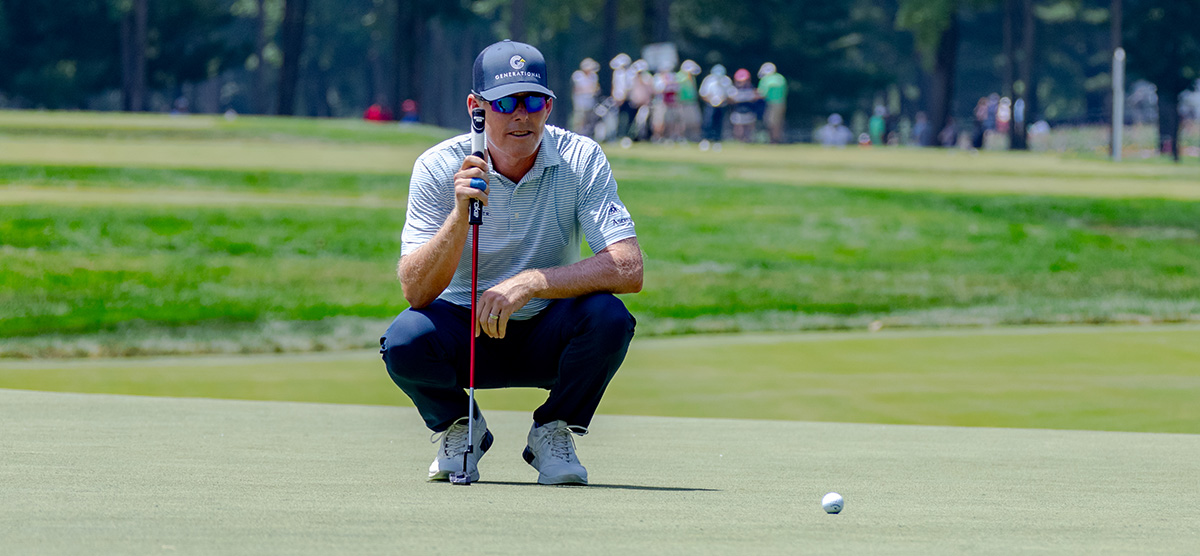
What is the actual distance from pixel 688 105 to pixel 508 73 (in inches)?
1353

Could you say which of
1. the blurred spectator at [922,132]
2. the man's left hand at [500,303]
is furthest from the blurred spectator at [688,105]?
the man's left hand at [500,303]

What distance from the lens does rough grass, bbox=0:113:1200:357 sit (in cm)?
1498

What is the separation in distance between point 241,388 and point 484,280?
478 cm

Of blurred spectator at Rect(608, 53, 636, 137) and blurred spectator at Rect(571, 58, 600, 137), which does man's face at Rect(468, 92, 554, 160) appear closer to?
blurred spectator at Rect(571, 58, 600, 137)

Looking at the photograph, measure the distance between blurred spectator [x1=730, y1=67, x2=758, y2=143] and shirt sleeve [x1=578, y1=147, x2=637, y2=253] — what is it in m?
36.2

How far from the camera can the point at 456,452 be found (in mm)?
5641

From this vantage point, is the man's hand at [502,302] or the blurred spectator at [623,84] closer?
the man's hand at [502,302]

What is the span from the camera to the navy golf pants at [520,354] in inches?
216

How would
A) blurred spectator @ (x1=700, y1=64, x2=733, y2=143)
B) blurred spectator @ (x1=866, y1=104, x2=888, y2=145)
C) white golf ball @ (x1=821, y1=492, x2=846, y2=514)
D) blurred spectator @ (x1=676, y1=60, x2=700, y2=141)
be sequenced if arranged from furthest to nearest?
blurred spectator @ (x1=866, y1=104, x2=888, y2=145), blurred spectator @ (x1=700, y1=64, x2=733, y2=143), blurred spectator @ (x1=676, y1=60, x2=700, y2=141), white golf ball @ (x1=821, y1=492, x2=846, y2=514)

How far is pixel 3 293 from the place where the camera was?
49.6ft

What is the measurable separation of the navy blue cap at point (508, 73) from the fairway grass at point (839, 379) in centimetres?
395

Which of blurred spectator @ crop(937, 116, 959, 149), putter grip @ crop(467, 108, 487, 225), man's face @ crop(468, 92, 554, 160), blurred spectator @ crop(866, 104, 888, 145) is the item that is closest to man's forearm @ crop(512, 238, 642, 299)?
putter grip @ crop(467, 108, 487, 225)

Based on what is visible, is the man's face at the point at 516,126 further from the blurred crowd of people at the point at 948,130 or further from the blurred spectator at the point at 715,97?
the blurred crowd of people at the point at 948,130

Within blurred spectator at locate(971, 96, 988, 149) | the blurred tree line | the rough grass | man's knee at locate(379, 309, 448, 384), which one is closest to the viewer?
man's knee at locate(379, 309, 448, 384)
